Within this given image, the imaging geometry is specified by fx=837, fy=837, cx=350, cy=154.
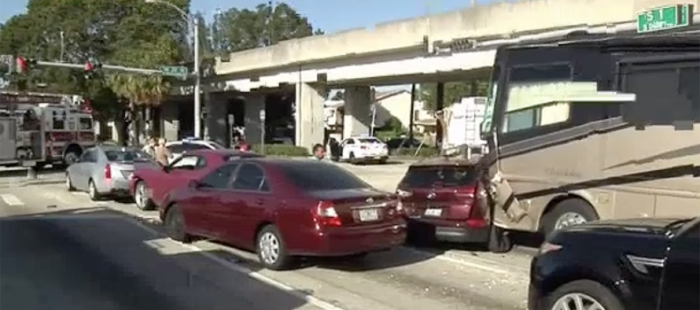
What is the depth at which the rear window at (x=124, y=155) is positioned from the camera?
21523 millimetres

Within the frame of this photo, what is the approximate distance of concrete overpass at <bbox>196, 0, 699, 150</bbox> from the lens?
2736cm

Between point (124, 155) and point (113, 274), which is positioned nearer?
point (113, 274)

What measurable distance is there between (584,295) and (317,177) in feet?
17.2

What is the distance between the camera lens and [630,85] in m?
10.3

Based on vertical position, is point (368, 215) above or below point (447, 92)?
below

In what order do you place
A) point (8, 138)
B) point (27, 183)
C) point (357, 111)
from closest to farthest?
1. point (27, 183)
2. point (8, 138)
3. point (357, 111)

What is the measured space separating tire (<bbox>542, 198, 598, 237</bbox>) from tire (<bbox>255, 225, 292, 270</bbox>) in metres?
3.42

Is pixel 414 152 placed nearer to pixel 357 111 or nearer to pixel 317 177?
pixel 357 111

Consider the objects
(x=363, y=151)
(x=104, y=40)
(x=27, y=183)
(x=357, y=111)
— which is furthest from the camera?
(x=104, y=40)

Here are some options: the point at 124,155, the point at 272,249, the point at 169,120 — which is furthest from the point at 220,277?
the point at 169,120

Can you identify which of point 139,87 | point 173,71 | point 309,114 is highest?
point 173,71

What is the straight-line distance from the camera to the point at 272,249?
34.9 ft

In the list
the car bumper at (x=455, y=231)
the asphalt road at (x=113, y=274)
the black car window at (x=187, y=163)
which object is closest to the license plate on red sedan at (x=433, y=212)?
the car bumper at (x=455, y=231)

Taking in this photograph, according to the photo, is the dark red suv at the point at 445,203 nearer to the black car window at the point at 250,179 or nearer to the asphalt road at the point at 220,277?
the asphalt road at the point at 220,277
